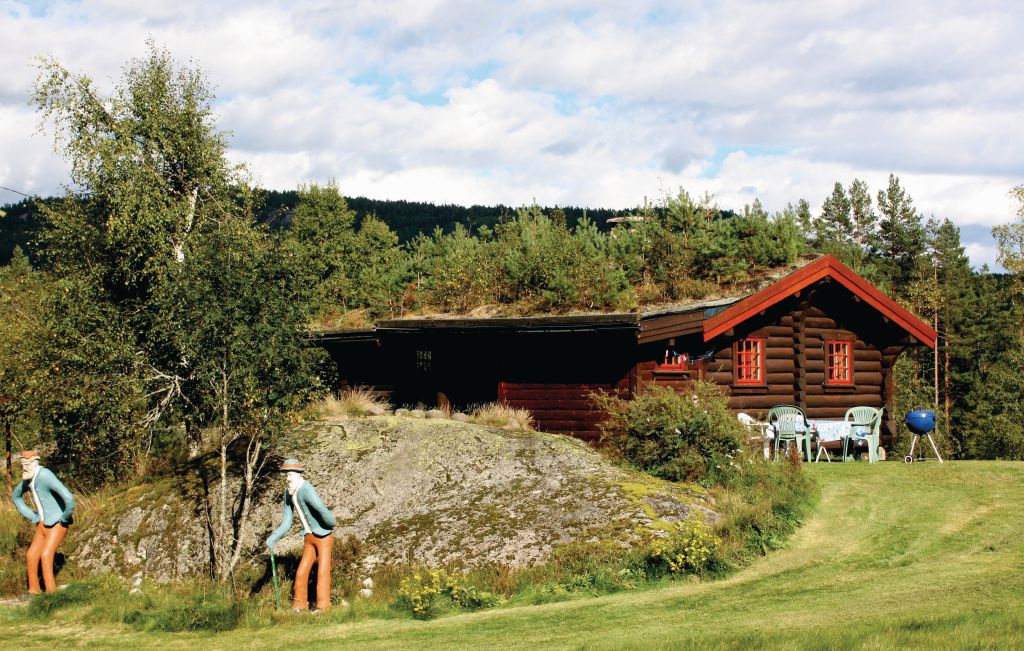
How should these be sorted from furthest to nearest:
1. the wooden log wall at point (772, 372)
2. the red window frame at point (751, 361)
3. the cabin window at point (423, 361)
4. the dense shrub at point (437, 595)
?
1. the cabin window at point (423, 361)
2. the red window frame at point (751, 361)
3. the wooden log wall at point (772, 372)
4. the dense shrub at point (437, 595)

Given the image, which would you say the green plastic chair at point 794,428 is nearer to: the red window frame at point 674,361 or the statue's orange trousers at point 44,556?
the red window frame at point 674,361

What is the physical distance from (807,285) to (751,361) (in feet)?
6.89

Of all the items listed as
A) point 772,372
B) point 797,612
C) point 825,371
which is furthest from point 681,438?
point 825,371

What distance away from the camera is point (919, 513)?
47.5 ft

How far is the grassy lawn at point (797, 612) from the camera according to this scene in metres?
9.20

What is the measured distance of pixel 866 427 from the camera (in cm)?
2031

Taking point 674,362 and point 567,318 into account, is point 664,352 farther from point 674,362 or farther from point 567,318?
point 567,318

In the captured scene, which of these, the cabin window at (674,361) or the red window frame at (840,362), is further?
the red window frame at (840,362)

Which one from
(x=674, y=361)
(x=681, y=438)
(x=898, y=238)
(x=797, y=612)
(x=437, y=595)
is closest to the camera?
(x=797, y=612)

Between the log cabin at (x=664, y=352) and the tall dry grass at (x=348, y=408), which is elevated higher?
the log cabin at (x=664, y=352)

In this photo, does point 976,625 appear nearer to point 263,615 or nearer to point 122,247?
point 263,615

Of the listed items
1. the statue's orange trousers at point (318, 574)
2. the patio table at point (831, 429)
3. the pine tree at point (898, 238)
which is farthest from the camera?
the pine tree at point (898, 238)

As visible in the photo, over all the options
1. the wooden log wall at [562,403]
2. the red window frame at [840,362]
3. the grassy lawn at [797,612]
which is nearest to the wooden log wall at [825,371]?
the red window frame at [840,362]

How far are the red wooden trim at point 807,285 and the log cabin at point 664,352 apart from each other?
0.09 feet
